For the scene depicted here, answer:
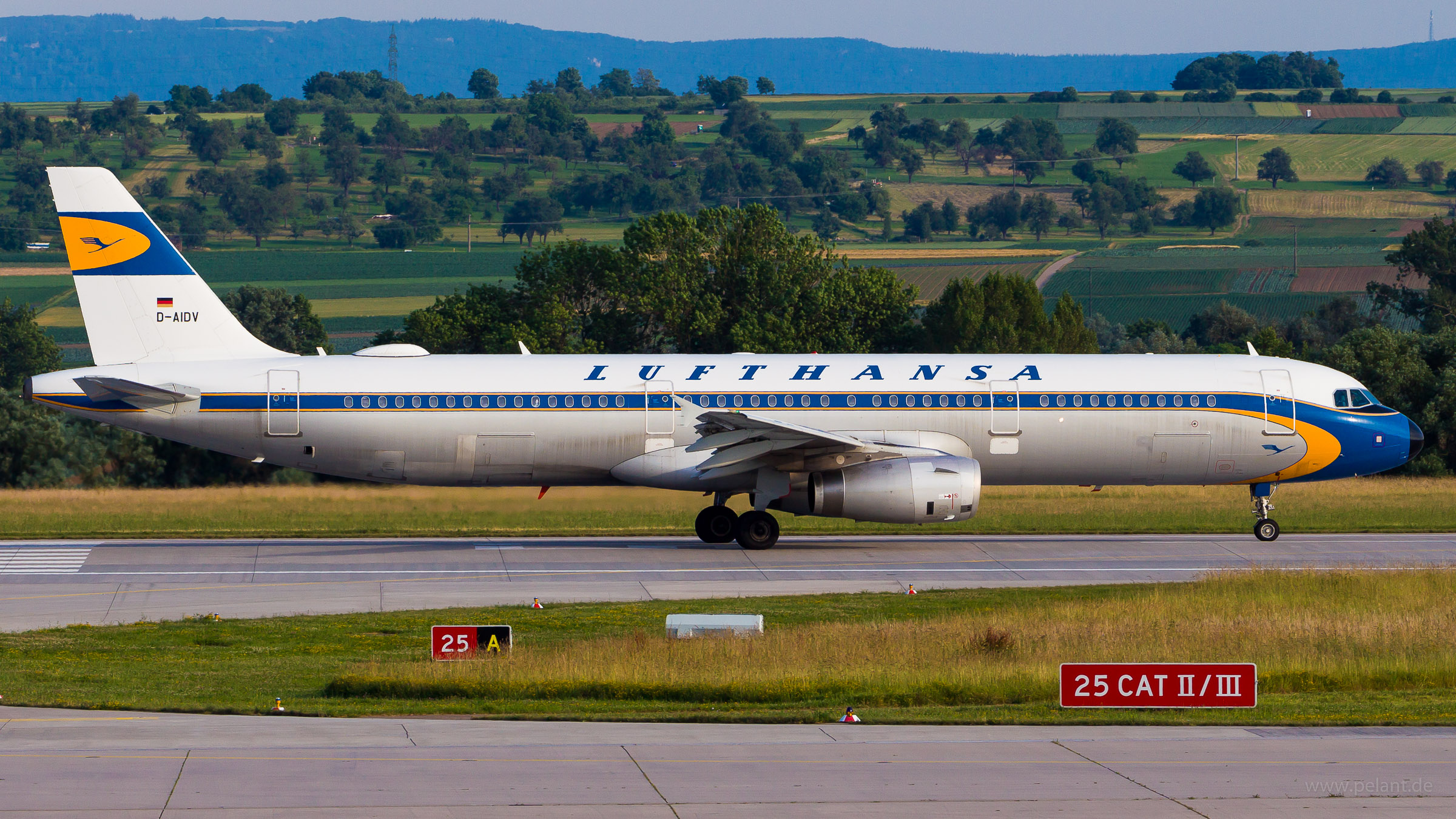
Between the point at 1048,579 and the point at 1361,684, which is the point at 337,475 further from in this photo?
the point at 1361,684

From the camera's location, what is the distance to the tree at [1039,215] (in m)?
188

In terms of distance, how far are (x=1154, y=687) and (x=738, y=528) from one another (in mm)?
18167

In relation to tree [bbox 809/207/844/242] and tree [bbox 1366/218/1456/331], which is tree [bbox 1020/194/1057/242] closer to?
tree [bbox 809/207/844/242]

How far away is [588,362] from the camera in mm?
35000

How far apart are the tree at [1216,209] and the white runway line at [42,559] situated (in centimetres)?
16221

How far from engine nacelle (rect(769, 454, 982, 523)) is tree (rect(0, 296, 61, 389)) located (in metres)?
70.1

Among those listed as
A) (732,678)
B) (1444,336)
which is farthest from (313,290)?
(732,678)

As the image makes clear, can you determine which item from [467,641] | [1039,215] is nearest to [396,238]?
[1039,215]

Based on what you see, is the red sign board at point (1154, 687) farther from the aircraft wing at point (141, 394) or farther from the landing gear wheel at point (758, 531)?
the aircraft wing at point (141, 394)

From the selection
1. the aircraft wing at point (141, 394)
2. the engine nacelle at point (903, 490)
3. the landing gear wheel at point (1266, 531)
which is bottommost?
the landing gear wheel at point (1266, 531)

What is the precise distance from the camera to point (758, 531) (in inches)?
1358

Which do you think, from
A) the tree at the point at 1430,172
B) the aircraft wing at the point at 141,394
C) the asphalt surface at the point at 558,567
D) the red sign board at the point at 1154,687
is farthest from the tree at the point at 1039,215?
the red sign board at the point at 1154,687

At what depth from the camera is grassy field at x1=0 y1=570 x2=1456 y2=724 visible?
17719 mm

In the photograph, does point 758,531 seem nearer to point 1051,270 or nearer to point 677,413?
point 677,413
